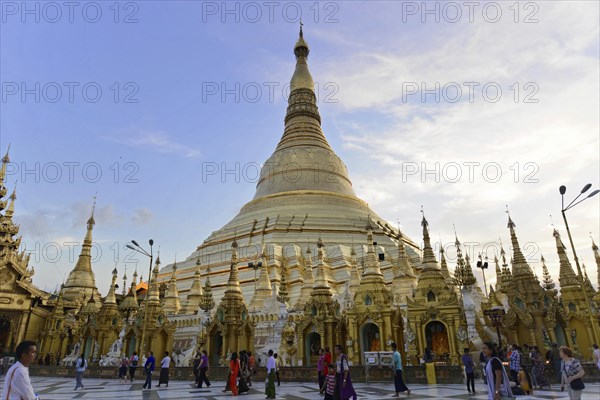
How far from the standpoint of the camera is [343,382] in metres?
8.61

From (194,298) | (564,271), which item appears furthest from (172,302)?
(564,271)

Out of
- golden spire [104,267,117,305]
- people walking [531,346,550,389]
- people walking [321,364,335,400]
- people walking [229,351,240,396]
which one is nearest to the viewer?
people walking [321,364,335,400]

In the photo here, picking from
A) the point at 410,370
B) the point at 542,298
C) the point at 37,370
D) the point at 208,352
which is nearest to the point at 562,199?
the point at 410,370

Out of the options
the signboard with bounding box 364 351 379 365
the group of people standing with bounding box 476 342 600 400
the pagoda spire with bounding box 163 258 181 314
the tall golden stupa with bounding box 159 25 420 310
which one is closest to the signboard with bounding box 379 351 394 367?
the signboard with bounding box 364 351 379 365

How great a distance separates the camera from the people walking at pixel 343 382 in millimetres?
8500

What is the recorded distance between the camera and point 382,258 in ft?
123

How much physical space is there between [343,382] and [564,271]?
24960 millimetres

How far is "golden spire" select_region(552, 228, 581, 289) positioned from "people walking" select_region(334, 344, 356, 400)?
24.0 meters

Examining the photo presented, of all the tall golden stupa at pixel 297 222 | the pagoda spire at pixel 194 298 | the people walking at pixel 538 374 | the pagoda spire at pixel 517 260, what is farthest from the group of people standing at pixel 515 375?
the pagoda spire at pixel 194 298

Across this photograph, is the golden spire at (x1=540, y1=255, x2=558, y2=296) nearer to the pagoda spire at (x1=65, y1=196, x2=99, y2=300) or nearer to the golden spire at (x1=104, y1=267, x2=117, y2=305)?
the golden spire at (x1=104, y1=267, x2=117, y2=305)

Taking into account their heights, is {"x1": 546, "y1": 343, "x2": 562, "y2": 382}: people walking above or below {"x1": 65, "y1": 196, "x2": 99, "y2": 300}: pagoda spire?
below

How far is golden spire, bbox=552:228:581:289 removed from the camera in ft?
86.2

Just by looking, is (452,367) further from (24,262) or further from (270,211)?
(24,262)

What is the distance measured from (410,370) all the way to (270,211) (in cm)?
3213
